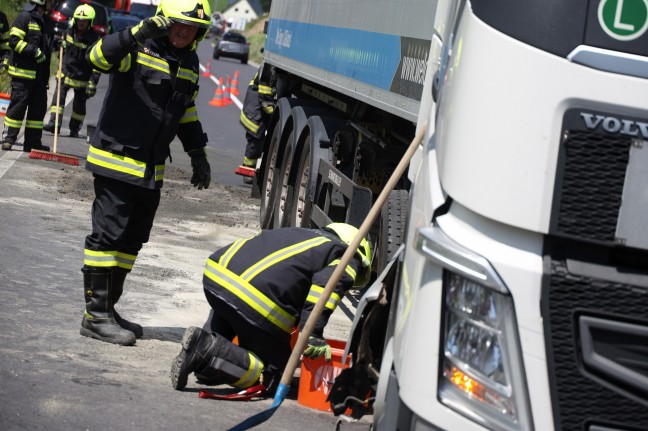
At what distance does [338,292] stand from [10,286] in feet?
9.55

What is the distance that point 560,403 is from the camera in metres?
3.18

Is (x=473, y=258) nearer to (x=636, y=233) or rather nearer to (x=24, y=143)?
(x=636, y=233)

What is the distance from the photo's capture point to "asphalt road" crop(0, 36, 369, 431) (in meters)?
5.51

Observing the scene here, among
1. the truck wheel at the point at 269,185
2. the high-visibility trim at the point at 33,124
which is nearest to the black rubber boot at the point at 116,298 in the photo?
the truck wheel at the point at 269,185

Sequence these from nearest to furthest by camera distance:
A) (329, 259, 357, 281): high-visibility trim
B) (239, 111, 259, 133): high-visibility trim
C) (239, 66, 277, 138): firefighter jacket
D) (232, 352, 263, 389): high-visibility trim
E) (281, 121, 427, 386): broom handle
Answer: (281, 121, 427, 386): broom handle, (329, 259, 357, 281): high-visibility trim, (232, 352, 263, 389): high-visibility trim, (239, 66, 277, 138): firefighter jacket, (239, 111, 259, 133): high-visibility trim

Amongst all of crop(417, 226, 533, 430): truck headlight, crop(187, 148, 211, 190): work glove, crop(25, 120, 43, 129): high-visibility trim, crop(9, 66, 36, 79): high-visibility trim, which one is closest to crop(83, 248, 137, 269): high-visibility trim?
crop(187, 148, 211, 190): work glove

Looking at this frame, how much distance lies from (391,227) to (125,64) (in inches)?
69.9

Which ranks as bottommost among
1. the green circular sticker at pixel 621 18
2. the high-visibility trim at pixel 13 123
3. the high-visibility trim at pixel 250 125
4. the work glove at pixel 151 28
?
the high-visibility trim at pixel 13 123

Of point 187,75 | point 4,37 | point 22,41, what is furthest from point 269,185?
point 4,37

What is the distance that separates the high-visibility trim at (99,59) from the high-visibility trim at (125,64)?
0.32ft

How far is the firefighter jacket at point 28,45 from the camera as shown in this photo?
1505 cm

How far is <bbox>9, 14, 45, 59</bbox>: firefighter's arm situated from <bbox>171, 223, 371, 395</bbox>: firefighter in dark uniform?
9635mm

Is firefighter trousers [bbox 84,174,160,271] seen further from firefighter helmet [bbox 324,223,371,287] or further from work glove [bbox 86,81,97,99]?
work glove [bbox 86,81,97,99]

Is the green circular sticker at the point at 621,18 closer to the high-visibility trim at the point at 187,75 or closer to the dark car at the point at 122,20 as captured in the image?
the high-visibility trim at the point at 187,75
